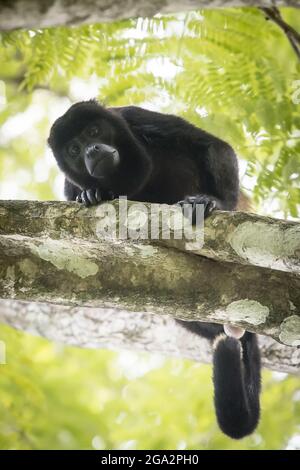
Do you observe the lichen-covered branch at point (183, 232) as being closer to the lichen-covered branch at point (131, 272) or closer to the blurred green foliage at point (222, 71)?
the lichen-covered branch at point (131, 272)

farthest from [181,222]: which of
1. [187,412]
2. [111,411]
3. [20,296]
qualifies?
[111,411]

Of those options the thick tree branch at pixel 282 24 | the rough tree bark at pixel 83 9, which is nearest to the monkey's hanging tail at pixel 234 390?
the thick tree branch at pixel 282 24

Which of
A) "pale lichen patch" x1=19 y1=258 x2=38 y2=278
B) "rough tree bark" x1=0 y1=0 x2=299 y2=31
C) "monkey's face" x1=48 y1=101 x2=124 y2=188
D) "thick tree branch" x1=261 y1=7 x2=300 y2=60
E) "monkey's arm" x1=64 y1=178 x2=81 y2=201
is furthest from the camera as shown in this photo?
"monkey's arm" x1=64 y1=178 x2=81 y2=201

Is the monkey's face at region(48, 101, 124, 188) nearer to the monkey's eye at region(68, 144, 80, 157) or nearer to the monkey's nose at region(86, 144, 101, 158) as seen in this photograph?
the monkey's eye at region(68, 144, 80, 157)

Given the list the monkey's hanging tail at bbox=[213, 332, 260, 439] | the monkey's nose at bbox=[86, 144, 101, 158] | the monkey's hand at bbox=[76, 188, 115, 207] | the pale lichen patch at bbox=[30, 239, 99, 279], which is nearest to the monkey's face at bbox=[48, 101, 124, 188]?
the monkey's nose at bbox=[86, 144, 101, 158]

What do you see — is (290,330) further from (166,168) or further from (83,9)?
(166,168)

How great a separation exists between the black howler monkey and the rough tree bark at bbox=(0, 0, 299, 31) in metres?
1.84

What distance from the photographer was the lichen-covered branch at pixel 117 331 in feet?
16.1

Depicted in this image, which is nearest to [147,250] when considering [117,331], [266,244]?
[266,244]

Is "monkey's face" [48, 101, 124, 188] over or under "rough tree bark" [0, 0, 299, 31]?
over

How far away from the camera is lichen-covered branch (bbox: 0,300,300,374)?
4906 mm

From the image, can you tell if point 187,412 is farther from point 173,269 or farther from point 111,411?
point 173,269

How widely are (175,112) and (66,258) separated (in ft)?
5.64

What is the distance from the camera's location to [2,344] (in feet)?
15.5
